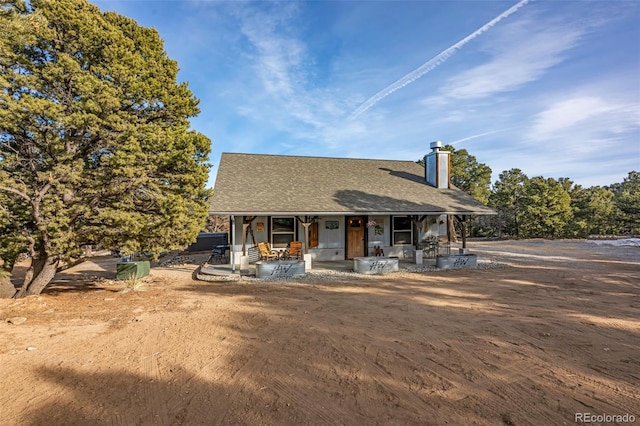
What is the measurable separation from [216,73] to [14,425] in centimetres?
1498

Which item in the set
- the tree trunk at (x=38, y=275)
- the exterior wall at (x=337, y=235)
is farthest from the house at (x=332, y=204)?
the tree trunk at (x=38, y=275)

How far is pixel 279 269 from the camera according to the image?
11.5 m

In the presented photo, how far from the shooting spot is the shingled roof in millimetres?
12578

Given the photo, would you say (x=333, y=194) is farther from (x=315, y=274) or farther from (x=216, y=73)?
(x=216, y=73)

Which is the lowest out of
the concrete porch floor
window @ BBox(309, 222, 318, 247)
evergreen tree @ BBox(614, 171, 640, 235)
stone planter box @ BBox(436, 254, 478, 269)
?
the concrete porch floor

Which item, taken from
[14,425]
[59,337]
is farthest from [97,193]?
[14,425]

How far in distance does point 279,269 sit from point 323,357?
272 inches

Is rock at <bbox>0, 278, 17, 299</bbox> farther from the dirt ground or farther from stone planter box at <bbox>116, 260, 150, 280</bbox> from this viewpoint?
stone planter box at <bbox>116, 260, 150, 280</bbox>

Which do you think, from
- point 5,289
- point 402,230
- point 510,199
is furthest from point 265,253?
point 510,199

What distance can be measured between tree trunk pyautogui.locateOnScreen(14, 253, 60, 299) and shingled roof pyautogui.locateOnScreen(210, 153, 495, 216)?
4970 millimetres

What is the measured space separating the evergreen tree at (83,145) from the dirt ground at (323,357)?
203cm

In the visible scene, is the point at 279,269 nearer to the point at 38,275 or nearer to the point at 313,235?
the point at 313,235

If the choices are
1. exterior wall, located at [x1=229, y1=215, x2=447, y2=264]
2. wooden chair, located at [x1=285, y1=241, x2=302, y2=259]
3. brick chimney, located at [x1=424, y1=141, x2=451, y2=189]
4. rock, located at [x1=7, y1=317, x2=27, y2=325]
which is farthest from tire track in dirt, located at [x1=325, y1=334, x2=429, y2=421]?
brick chimney, located at [x1=424, y1=141, x2=451, y2=189]

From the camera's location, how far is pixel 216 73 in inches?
586
